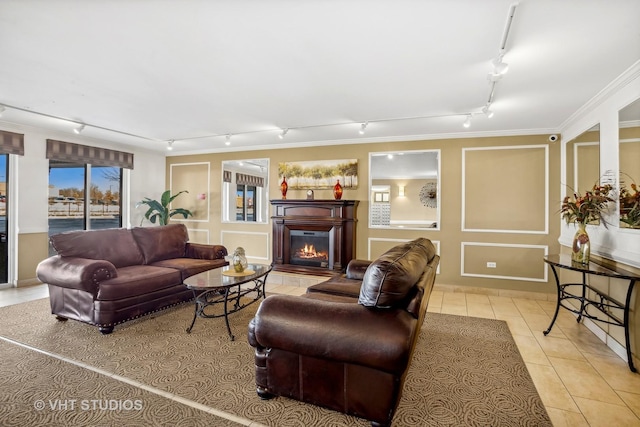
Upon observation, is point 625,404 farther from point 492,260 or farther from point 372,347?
point 492,260

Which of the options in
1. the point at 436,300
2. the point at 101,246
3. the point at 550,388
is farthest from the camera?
the point at 436,300

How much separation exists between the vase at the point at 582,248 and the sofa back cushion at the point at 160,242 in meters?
4.78

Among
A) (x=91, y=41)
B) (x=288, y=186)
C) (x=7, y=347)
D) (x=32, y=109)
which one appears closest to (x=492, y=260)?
(x=288, y=186)

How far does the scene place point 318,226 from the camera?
523 cm

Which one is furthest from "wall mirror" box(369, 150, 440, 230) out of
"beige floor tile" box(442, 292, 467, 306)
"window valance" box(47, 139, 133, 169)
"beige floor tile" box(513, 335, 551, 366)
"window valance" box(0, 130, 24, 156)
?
"window valance" box(0, 130, 24, 156)

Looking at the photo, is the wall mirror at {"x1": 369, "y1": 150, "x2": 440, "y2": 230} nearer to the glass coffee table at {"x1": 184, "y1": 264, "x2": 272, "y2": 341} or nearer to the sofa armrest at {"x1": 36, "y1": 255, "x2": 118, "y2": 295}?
the glass coffee table at {"x1": 184, "y1": 264, "x2": 272, "y2": 341}

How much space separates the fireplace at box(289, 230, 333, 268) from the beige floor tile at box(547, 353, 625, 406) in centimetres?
326

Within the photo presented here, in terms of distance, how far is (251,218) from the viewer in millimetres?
6582

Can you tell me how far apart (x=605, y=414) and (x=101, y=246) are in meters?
4.76

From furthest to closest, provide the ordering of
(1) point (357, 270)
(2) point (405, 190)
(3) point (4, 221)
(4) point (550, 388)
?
(2) point (405, 190) < (3) point (4, 221) < (1) point (357, 270) < (4) point (550, 388)

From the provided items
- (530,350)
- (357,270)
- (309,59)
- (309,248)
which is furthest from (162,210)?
(530,350)

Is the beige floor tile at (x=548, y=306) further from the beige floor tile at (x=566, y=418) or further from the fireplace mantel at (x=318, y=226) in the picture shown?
the fireplace mantel at (x=318, y=226)

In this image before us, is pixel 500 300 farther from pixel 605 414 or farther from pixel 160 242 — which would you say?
pixel 160 242

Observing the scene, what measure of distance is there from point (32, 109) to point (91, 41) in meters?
2.49
